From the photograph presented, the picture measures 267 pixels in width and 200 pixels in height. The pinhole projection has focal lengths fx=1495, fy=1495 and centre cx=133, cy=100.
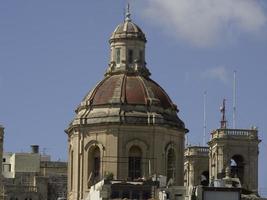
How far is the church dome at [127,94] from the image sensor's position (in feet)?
436

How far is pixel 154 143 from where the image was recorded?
132 meters

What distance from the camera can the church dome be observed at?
13300 centimetres

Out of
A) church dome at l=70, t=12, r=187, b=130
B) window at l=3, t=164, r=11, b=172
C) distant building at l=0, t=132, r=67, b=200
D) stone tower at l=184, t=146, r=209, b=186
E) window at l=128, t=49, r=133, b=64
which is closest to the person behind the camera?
church dome at l=70, t=12, r=187, b=130

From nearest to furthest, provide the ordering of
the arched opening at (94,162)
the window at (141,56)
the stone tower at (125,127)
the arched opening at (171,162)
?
the stone tower at (125,127) → the arched opening at (94,162) → the arched opening at (171,162) → the window at (141,56)

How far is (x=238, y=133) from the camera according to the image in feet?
470

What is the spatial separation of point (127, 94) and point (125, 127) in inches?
137

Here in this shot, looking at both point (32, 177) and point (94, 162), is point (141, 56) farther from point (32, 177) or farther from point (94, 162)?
point (32, 177)

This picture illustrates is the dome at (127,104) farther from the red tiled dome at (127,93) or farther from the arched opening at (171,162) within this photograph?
the arched opening at (171,162)

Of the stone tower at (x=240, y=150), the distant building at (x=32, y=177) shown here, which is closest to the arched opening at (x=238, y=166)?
the stone tower at (x=240, y=150)

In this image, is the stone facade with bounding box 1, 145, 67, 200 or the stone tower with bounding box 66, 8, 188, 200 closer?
the stone tower with bounding box 66, 8, 188, 200

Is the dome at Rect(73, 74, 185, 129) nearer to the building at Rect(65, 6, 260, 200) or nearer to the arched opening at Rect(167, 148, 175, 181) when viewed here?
the building at Rect(65, 6, 260, 200)

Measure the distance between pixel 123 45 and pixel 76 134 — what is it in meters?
9.28

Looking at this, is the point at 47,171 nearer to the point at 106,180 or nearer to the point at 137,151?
the point at 137,151

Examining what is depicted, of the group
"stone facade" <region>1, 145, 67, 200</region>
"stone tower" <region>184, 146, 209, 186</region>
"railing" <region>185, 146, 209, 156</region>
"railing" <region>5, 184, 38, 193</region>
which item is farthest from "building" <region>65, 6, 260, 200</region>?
"stone facade" <region>1, 145, 67, 200</region>
